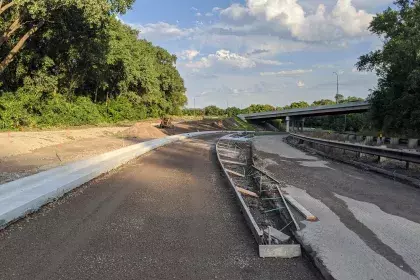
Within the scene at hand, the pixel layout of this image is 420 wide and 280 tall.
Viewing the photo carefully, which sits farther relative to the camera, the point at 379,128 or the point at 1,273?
the point at 379,128

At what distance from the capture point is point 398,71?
35781mm

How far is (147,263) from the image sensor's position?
15.9 ft

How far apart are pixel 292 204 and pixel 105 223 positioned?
3698 millimetres

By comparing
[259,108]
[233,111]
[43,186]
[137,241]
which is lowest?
[137,241]

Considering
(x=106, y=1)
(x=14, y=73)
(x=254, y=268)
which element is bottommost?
(x=254, y=268)

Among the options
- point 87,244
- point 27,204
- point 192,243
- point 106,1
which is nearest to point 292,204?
point 192,243

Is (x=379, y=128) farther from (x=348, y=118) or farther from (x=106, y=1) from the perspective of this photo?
(x=348, y=118)

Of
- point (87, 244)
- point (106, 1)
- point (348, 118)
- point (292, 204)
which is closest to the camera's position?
point (87, 244)

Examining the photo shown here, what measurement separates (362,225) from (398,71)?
33.7 m

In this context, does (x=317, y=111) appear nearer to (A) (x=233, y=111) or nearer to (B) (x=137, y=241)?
(A) (x=233, y=111)

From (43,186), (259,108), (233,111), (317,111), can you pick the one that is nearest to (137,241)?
(43,186)

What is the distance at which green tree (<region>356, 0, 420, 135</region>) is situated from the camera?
3170cm

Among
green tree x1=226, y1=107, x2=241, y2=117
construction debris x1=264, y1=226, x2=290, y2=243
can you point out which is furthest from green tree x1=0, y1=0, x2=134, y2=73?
green tree x1=226, y1=107, x2=241, y2=117

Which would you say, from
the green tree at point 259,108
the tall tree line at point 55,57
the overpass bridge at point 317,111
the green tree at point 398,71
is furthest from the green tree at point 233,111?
the green tree at point 398,71
